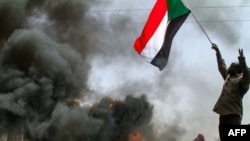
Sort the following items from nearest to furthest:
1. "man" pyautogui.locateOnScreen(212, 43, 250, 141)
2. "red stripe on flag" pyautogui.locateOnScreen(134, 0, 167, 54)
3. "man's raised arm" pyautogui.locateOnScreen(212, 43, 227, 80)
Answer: "man" pyautogui.locateOnScreen(212, 43, 250, 141), "man's raised arm" pyautogui.locateOnScreen(212, 43, 227, 80), "red stripe on flag" pyautogui.locateOnScreen(134, 0, 167, 54)

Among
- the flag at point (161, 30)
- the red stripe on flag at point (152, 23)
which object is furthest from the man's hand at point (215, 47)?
the red stripe on flag at point (152, 23)

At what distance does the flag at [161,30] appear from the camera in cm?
534

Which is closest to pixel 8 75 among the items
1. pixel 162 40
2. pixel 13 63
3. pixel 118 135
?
pixel 13 63

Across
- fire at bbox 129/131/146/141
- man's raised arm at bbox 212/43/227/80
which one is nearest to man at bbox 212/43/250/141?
man's raised arm at bbox 212/43/227/80

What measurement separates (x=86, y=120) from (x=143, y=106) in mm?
7454

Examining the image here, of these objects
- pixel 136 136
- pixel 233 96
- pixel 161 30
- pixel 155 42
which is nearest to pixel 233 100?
pixel 233 96

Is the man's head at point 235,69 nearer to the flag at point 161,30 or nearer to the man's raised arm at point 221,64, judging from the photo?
the man's raised arm at point 221,64

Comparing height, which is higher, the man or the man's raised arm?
the man's raised arm

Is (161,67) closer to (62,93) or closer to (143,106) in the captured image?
→ (62,93)

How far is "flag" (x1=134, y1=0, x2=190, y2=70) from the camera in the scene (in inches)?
210

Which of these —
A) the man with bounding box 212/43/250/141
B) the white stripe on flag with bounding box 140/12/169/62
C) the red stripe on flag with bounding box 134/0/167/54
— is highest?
the red stripe on flag with bounding box 134/0/167/54

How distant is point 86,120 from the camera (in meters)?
Result: 32.2

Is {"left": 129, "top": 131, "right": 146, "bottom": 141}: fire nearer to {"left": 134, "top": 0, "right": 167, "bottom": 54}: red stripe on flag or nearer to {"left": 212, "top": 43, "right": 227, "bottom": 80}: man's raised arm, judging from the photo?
{"left": 134, "top": 0, "right": 167, "bottom": 54}: red stripe on flag

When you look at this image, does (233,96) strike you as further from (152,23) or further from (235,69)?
(152,23)
